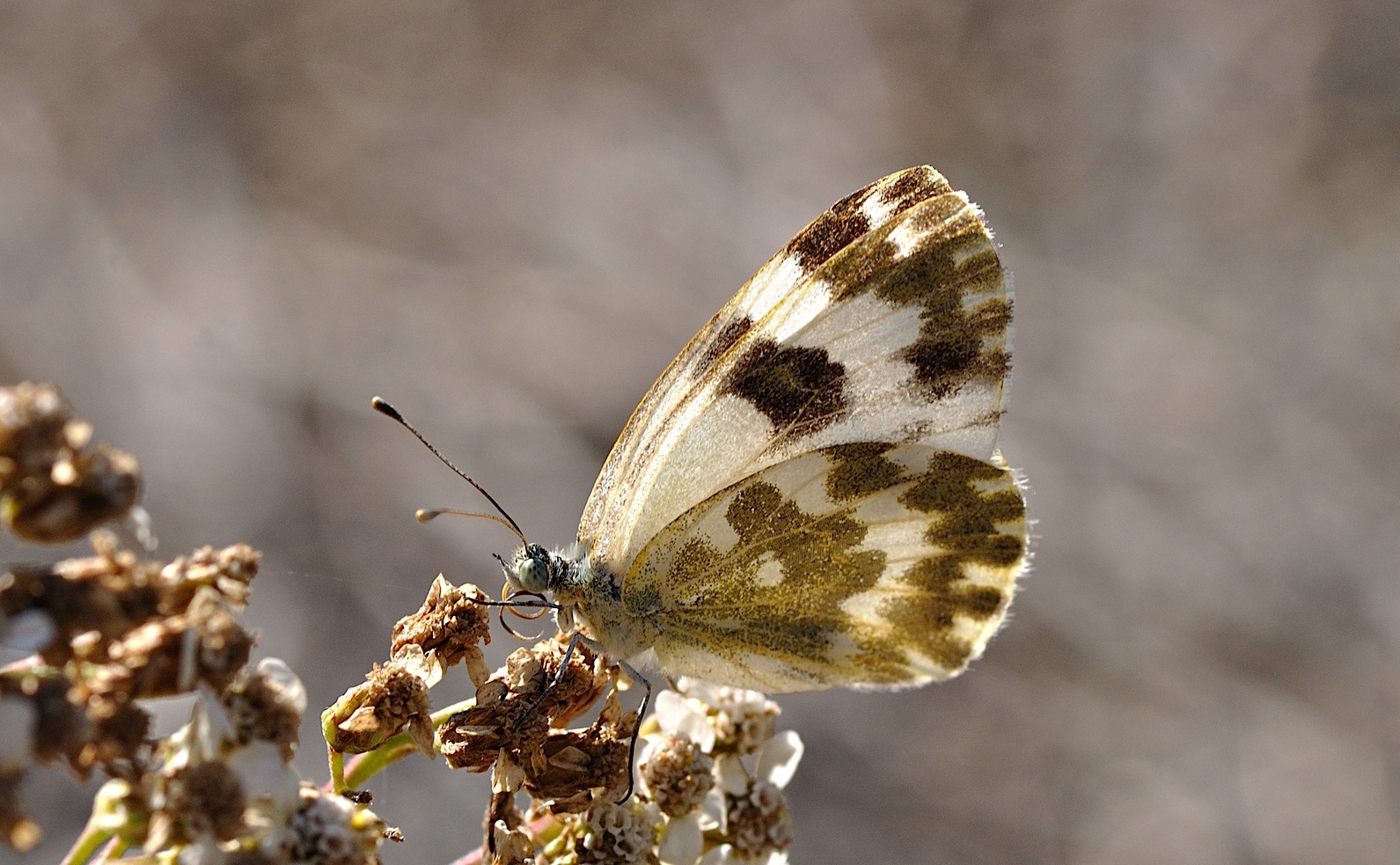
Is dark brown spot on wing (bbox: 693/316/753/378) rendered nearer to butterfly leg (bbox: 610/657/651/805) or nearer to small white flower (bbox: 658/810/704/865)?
butterfly leg (bbox: 610/657/651/805)

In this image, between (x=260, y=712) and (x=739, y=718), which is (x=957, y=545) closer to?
(x=739, y=718)

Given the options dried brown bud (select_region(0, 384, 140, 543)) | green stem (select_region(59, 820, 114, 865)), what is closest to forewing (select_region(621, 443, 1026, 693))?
green stem (select_region(59, 820, 114, 865))

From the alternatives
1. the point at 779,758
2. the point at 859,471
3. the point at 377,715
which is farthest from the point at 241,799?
the point at 859,471

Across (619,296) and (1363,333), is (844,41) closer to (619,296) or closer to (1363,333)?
(619,296)

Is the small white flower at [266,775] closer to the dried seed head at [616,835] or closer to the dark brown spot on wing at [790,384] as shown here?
the dried seed head at [616,835]

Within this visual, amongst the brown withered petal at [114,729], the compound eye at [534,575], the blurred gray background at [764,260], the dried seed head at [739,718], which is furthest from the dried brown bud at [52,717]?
the blurred gray background at [764,260]

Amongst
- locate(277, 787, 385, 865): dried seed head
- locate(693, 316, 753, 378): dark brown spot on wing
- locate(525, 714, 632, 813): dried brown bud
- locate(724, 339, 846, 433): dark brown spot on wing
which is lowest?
locate(277, 787, 385, 865): dried seed head
